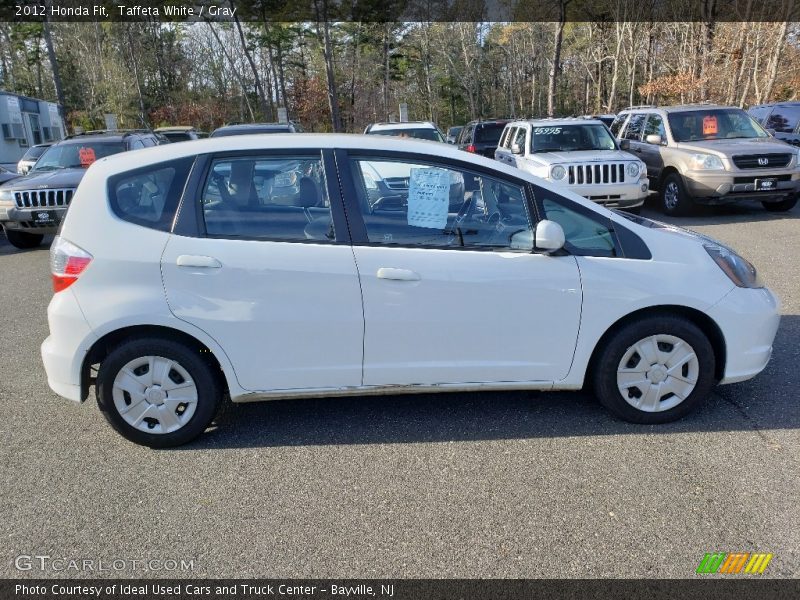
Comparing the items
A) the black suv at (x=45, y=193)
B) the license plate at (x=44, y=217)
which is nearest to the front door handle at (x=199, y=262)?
the black suv at (x=45, y=193)

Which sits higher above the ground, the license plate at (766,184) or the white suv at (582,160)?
the white suv at (582,160)

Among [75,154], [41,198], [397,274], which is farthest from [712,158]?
[75,154]

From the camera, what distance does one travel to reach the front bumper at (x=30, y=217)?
32.1ft

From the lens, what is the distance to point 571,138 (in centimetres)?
1129

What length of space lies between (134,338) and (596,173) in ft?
27.5

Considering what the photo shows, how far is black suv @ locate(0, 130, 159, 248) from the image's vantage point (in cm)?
977

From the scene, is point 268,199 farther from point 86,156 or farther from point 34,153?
point 34,153

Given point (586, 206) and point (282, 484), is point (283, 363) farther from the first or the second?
point (586, 206)

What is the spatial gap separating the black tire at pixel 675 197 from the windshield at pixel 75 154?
32.6 ft

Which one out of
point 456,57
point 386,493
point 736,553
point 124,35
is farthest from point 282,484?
point 456,57

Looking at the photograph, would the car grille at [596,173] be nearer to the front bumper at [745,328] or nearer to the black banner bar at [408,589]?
the front bumper at [745,328]

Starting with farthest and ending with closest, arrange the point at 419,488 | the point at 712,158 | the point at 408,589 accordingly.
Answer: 1. the point at 712,158
2. the point at 419,488
3. the point at 408,589

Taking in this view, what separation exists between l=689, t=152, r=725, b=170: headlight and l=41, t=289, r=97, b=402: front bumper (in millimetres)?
10031

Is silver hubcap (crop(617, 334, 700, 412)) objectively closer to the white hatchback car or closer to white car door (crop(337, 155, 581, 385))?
the white hatchback car
